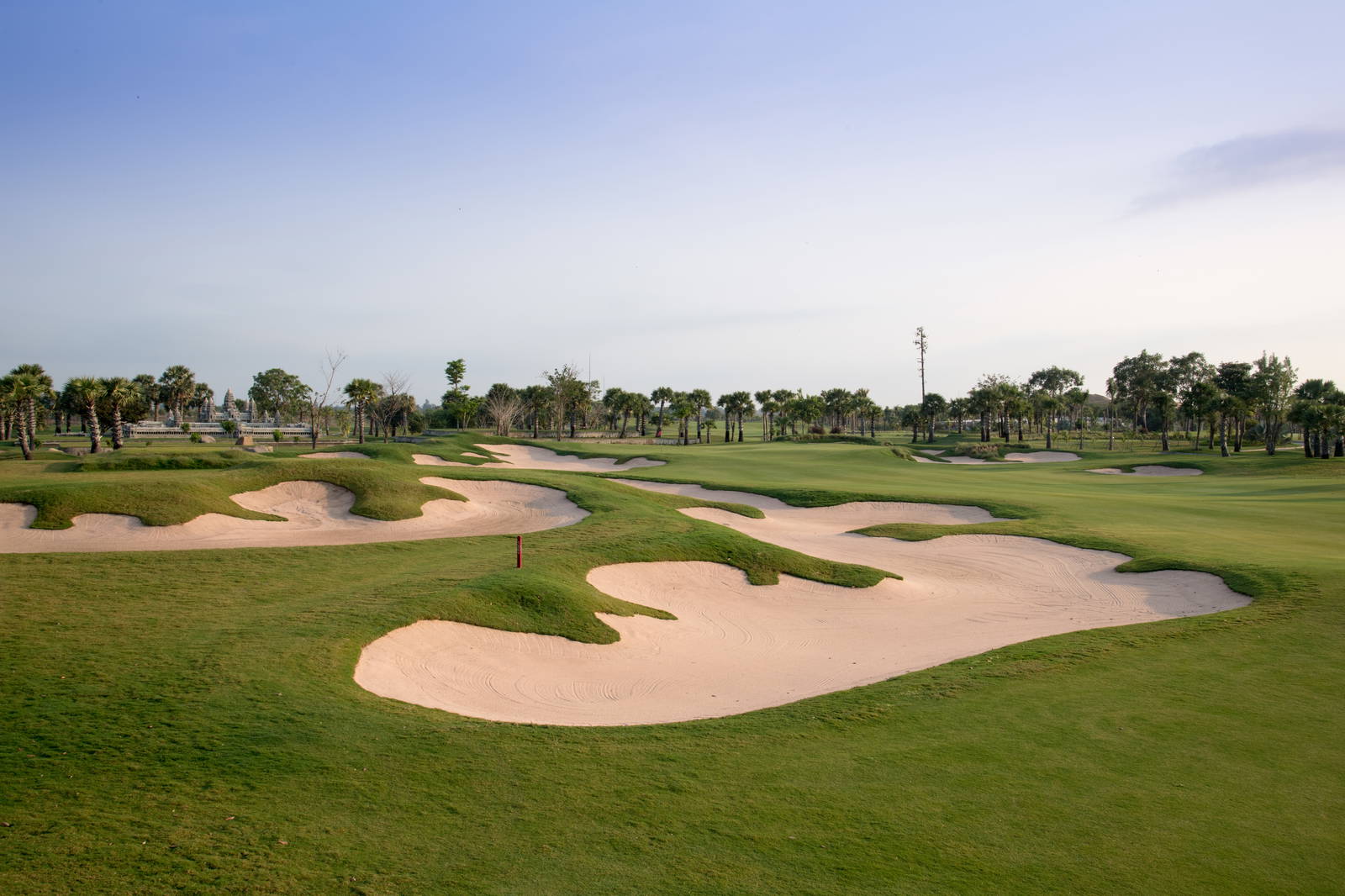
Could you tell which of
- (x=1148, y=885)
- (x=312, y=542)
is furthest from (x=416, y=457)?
(x=1148, y=885)

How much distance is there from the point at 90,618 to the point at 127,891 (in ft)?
30.6

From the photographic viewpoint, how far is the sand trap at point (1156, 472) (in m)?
54.3

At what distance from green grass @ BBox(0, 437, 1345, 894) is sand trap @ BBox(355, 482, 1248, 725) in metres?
0.94

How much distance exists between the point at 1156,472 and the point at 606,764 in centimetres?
5951

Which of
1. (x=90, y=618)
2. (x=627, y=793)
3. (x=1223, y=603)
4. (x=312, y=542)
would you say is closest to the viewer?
(x=627, y=793)

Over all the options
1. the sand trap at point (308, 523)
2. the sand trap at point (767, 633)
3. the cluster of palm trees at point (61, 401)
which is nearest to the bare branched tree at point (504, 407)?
the cluster of palm trees at point (61, 401)

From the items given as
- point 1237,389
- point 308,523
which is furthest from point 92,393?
point 1237,389

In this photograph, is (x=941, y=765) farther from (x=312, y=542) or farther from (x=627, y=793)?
(x=312, y=542)

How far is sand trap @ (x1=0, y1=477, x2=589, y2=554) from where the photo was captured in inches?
805

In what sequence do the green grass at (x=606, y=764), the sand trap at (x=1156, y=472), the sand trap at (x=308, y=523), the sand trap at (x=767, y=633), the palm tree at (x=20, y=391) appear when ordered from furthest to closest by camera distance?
the sand trap at (x=1156, y=472)
the palm tree at (x=20, y=391)
the sand trap at (x=308, y=523)
the sand trap at (x=767, y=633)
the green grass at (x=606, y=764)

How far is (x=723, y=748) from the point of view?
907cm

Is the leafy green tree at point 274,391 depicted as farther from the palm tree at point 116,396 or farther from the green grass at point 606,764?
the green grass at point 606,764

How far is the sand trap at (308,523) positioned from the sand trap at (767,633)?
27.6ft

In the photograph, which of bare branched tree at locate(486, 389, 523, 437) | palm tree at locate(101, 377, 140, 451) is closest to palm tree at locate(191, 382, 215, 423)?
bare branched tree at locate(486, 389, 523, 437)
